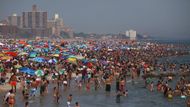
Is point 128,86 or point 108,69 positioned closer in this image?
point 128,86

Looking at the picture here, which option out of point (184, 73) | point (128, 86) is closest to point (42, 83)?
point (128, 86)

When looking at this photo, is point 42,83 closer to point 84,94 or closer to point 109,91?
point 84,94

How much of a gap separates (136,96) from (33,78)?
851 centimetres

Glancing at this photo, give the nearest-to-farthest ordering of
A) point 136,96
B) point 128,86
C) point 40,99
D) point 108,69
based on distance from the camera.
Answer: point 40,99, point 136,96, point 128,86, point 108,69

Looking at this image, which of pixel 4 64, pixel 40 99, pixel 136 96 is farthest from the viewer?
pixel 4 64

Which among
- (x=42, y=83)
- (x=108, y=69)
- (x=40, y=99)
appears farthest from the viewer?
(x=108, y=69)

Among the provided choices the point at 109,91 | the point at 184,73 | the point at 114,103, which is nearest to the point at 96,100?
the point at 114,103

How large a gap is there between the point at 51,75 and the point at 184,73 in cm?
2079

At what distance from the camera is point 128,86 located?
37.9 m

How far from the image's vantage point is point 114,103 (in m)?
27.7

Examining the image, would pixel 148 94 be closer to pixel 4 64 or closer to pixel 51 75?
pixel 51 75

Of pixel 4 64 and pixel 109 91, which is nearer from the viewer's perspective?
pixel 109 91

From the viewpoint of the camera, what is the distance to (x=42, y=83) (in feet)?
96.9

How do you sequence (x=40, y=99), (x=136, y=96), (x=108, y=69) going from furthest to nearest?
(x=108, y=69), (x=136, y=96), (x=40, y=99)
